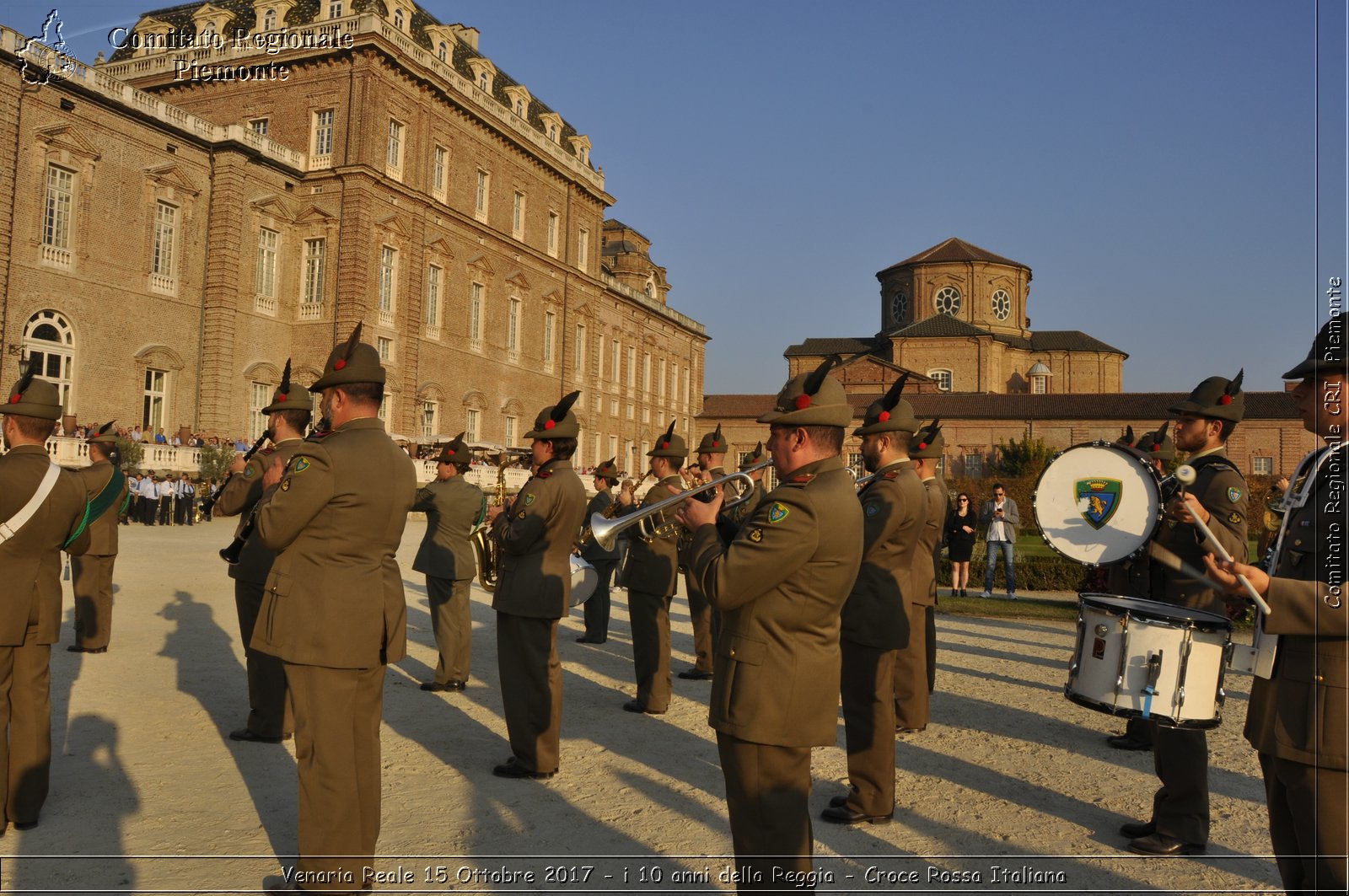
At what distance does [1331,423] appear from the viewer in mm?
3256

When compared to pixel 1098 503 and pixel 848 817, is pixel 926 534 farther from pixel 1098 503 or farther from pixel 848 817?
pixel 848 817

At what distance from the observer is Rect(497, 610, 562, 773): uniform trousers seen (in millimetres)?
5770

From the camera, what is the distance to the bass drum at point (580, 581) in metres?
6.62

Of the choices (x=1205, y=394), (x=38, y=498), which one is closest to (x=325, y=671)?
(x=38, y=498)

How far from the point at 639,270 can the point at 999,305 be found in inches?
1126

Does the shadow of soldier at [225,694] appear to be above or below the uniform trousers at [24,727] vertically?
below

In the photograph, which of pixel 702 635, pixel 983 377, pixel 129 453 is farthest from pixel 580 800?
pixel 983 377

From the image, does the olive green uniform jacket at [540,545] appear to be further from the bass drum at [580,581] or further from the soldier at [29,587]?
the soldier at [29,587]

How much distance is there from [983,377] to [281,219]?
4939 centimetres

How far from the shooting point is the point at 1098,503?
5332mm

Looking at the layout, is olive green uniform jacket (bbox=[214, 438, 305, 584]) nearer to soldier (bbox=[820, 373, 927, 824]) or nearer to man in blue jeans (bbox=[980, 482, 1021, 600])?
soldier (bbox=[820, 373, 927, 824])

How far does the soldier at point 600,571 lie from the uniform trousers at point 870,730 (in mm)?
5379

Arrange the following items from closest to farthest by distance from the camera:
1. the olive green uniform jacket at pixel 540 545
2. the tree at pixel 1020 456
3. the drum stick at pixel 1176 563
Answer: the drum stick at pixel 1176 563
the olive green uniform jacket at pixel 540 545
the tree at pixel 1020 456

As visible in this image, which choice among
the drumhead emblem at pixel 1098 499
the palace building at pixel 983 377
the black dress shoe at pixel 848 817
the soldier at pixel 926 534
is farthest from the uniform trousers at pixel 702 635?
the palace building at pixel 983 377
